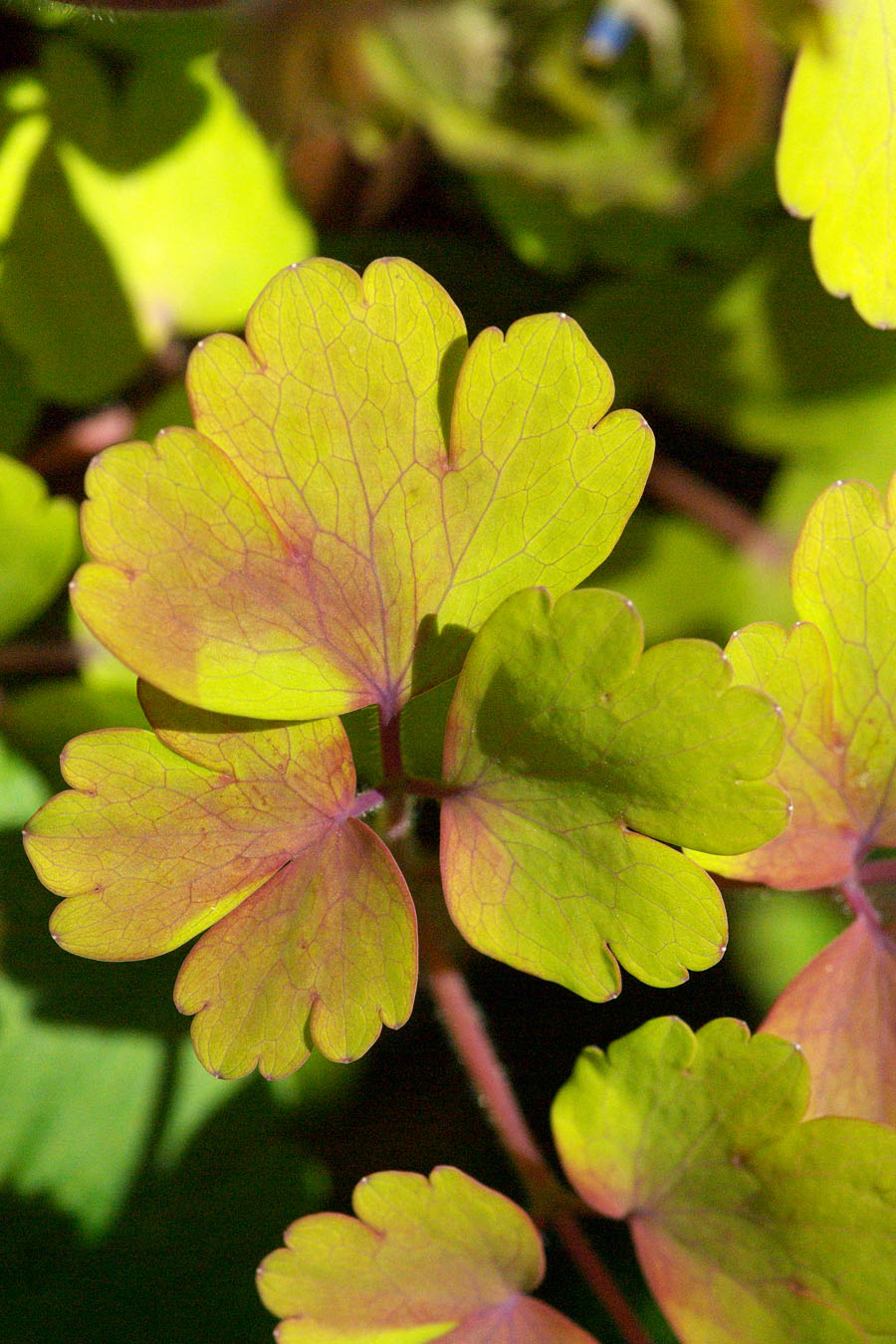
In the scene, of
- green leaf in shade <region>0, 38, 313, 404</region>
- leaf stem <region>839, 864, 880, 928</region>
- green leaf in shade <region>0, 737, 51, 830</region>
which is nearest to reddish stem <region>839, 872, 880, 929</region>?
leaf stem <region>839, 864, 880, 928</region>

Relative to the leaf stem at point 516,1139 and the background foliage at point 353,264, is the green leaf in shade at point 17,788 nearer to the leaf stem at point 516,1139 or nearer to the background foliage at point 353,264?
the background foliage at point 353,264

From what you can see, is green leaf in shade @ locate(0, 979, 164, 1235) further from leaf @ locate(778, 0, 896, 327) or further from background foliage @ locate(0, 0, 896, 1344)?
leaf @ locate(778, 0, 896, 327)

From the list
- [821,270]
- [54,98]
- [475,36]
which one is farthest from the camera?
[475,36]

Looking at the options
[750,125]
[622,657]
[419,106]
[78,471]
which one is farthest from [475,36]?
[622,657]

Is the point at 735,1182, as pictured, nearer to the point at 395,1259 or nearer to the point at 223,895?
the point at 395,1259

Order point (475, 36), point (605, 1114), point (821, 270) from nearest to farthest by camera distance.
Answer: point (605, 1114) → point (821, 270) → point (475, 36)

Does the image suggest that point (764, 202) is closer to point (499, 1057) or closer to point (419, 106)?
point (419, 106)

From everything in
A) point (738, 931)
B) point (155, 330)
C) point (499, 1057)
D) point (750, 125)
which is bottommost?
point (499, 1057)
